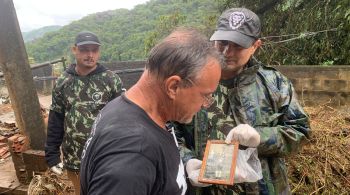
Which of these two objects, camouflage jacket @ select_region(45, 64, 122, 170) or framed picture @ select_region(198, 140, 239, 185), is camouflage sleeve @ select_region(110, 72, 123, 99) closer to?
camouflage jacket @ select_region(45, 64, 122, 170)

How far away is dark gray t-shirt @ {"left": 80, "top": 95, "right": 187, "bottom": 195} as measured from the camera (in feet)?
3.06

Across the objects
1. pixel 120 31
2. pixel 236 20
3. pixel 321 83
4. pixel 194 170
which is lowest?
pixel 120 31

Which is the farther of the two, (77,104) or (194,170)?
(77,104)

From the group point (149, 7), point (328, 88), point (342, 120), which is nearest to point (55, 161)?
point (342, 120)

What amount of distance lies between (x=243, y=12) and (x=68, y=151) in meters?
1.94

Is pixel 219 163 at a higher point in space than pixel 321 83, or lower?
higher

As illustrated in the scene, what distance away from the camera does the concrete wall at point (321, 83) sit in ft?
18.2

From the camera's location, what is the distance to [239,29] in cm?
198

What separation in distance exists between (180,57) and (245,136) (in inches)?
30.2

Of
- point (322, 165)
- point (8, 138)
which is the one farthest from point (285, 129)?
point (8, 138)

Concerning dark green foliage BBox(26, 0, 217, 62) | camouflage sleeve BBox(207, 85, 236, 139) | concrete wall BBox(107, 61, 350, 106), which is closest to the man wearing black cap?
camouflage sleeve BBox(207, 85, 236, 139)

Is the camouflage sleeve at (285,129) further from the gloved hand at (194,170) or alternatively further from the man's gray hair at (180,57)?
the man's gray hair at (180,57)

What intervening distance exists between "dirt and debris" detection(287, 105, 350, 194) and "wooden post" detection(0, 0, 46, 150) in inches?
114

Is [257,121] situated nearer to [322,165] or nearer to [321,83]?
[322,165]
